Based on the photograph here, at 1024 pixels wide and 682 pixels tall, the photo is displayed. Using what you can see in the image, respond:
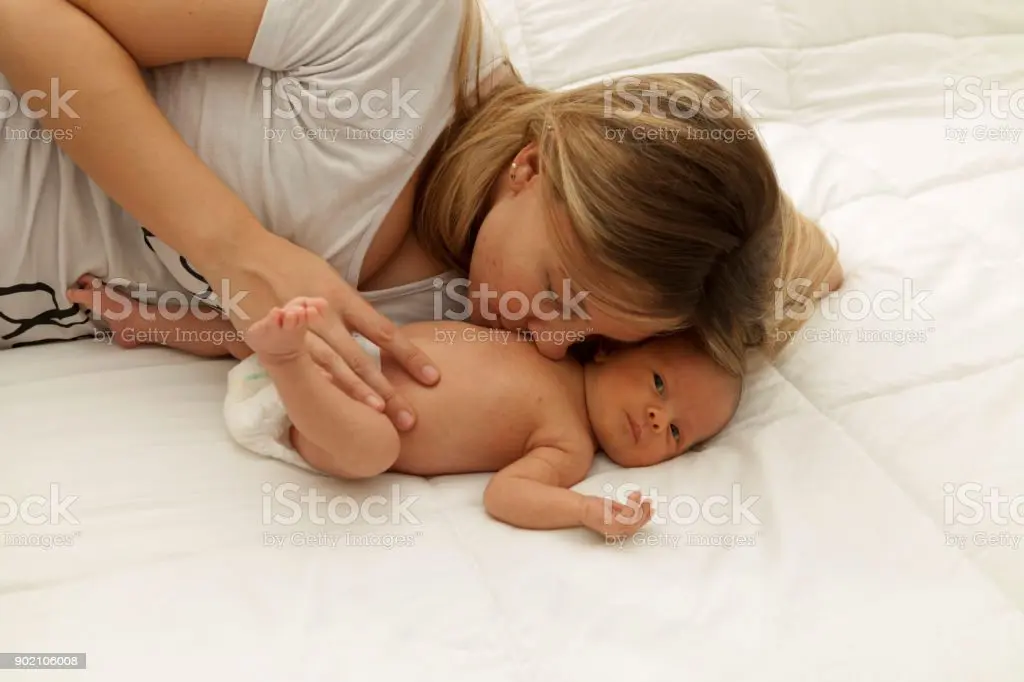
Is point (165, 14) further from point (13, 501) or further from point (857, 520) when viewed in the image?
point (857, 520)

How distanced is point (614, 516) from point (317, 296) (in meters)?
0.33

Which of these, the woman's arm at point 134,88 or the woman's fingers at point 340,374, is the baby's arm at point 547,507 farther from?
the woman's arm at point 134,88

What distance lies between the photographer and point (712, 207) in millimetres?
811

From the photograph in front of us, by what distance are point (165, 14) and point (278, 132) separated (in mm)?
140

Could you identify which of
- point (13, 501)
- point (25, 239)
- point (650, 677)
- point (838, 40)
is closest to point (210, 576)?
point (13, 501)

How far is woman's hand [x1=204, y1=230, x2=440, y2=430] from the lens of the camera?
0.83m

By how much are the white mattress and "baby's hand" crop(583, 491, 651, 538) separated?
0.7 inches

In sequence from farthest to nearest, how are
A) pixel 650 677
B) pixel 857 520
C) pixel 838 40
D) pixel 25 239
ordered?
pixel 838 40, pixel 25 239, pixel 857 520, pixel 650 677

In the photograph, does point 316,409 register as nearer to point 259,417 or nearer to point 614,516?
point 259,417

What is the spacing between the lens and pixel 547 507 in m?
0.78

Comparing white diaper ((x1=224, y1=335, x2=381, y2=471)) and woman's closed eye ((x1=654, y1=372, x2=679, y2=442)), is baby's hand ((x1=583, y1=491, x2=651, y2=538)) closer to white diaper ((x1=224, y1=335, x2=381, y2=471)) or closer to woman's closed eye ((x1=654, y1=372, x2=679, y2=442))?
woman's closed eye ((x1=654, y1=372, x2=679, y2=442))

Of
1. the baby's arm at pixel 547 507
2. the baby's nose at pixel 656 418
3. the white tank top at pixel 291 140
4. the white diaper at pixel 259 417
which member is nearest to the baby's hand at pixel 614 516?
the baby's arm at pixel 547 507

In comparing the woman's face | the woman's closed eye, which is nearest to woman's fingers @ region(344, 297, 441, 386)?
the woman's face

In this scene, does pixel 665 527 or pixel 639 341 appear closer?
pixel 665 527
